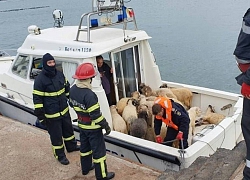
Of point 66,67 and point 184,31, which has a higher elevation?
point 66,67

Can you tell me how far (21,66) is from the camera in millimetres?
6234

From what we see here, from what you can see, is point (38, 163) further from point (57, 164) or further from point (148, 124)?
point (148, 124)

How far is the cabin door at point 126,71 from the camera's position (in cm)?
587

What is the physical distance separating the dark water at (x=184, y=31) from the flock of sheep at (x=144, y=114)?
22.5 feet

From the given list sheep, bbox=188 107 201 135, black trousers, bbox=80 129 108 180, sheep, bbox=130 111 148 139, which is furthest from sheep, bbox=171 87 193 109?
black trousers, bbox=80 129 108 180

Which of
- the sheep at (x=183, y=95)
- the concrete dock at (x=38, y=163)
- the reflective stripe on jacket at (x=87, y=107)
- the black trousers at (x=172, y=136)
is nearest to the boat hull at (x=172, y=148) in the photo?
the black trousers at (x=172, y=136)

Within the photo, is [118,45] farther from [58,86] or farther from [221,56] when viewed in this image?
[221,56]

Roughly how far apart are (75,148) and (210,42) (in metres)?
14.2

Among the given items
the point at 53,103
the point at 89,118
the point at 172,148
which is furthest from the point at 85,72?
the point at 172,148

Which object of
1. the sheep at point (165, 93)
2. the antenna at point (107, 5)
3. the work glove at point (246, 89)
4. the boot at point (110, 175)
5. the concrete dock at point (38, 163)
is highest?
the antenna at point (107, 5)

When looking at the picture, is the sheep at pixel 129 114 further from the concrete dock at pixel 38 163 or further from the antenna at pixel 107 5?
the antenna at pixel 107 5

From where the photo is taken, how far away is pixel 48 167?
4.45m

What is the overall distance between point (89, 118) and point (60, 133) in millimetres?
869

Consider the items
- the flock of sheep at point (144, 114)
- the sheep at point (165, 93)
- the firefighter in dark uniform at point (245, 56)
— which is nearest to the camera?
the firefighter in dark uniform at point (245, 56)
